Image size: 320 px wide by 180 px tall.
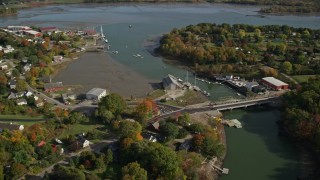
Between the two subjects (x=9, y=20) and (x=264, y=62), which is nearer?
(x=264, y=62)

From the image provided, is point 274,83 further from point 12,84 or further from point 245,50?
point 12,84

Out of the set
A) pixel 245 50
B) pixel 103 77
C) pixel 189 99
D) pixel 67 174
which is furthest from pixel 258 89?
pixel 67 174

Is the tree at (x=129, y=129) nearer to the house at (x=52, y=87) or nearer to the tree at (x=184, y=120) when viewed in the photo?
the tree at (x=184, y=120)

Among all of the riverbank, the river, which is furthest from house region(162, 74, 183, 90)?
the river

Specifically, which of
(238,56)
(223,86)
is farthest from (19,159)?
(238,56)

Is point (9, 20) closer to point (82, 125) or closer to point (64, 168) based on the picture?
point (82, 125)

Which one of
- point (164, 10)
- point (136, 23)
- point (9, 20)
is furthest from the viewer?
point (164, 10)
